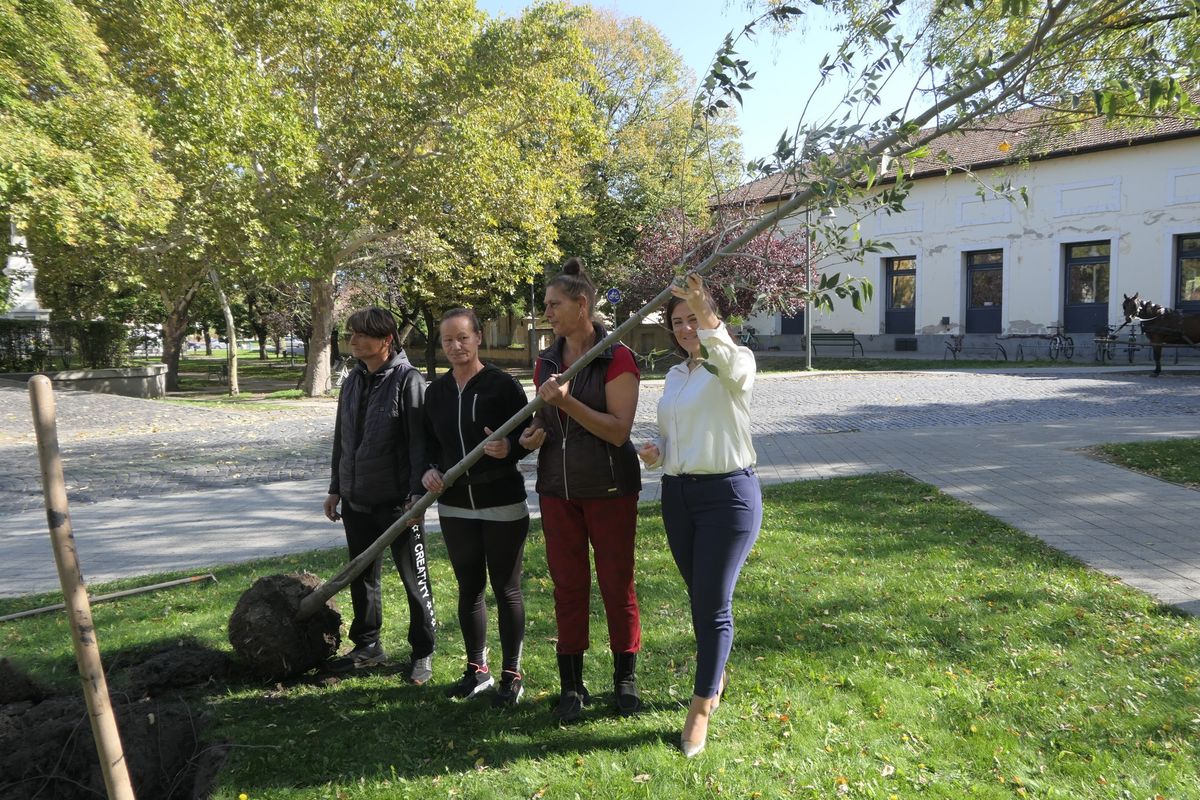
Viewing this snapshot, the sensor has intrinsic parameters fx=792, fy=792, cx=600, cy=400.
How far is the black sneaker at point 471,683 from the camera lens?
12.3 feet

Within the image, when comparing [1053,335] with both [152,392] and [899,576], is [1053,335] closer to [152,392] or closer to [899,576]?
[899,576]

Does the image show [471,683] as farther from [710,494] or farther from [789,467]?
[789,467]

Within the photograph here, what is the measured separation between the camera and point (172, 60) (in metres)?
15.5

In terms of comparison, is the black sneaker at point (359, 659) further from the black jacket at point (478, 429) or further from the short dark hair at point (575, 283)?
the short dark hair at point (575, 283)

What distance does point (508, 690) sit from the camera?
3.67 metres

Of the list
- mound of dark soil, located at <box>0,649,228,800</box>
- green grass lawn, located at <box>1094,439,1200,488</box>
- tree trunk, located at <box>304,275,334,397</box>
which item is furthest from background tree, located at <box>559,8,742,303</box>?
mound of dark soil, located at <box>0,649,228,800</box>

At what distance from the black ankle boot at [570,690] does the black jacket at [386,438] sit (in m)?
1.08

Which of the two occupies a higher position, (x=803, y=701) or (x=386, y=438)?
(x=386, y=438)

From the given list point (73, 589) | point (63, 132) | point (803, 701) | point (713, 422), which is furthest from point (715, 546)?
point (63, 132)

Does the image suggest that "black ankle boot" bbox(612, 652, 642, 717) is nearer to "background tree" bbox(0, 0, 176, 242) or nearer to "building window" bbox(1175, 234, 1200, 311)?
"background tree" bbox(0, 0, 176, 242)

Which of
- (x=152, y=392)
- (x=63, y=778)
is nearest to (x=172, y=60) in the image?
(x=152, y=392)

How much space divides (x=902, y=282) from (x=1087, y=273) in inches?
287

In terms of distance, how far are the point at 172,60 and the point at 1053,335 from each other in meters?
27.6

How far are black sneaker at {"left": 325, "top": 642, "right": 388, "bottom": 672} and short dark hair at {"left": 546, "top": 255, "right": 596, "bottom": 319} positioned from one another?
220 cm
